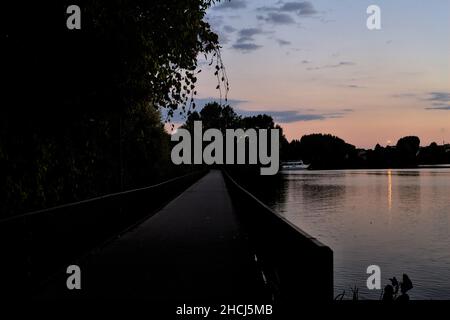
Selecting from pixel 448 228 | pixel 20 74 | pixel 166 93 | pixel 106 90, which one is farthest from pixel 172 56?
pixel 448 228

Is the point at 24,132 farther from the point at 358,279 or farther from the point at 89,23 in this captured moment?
the point at 358,279

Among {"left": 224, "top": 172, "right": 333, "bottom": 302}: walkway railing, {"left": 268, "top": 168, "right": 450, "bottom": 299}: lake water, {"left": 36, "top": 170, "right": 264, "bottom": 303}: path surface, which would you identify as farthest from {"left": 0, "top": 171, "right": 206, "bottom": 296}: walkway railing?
{"left": 268, "top": 168, "right": 450, "bottom": 299}: lake water

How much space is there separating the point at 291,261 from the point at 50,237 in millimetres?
4839

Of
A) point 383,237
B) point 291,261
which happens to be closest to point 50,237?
point 291,261

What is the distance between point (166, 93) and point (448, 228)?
1266 inches

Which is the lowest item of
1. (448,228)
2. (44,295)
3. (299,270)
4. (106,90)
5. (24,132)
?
(448,228)

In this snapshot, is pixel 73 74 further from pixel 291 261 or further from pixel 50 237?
pixel 291 261

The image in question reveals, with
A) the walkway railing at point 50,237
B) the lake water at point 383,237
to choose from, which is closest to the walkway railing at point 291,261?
the walkway railing at point 50,237

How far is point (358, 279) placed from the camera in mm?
21469

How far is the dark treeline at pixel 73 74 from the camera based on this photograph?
428 inches

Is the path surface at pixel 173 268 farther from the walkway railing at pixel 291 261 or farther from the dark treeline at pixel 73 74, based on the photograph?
the dark treeline at pixel 73 74

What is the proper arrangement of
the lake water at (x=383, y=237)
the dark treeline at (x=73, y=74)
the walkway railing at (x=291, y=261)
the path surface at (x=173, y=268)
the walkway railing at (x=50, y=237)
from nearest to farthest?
the walkway railing at (x=291, y=261) < the walkway railing at (x=50, y=237) < the path surface at (x=173, y=268) < the dark treeline at (x=73, y=74) < the lake water at (x=383, y=237)

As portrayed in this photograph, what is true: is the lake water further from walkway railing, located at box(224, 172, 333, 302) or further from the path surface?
walkway railing, located at box(224, 172, 333, 302)

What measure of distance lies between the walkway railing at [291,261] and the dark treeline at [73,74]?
375 cm
